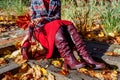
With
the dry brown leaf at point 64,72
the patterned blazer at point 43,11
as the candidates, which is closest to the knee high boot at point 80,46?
the dry brown leaf at point 64,72

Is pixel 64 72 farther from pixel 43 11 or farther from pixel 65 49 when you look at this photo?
pixel 43 11

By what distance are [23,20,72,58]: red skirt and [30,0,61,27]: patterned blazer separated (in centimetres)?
14

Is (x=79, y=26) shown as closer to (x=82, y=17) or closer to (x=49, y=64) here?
(x=82, y=17)

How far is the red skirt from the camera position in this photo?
12.8 ft

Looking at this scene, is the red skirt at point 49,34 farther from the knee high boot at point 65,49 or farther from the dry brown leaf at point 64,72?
the dry brown leaf at point 64,72

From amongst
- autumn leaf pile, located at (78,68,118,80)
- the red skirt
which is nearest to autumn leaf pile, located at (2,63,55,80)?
the red skirt

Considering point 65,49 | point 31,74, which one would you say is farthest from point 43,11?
point 31,74

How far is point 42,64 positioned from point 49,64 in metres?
0.10

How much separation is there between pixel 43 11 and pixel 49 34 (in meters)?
0.43

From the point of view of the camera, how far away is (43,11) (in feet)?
13.8

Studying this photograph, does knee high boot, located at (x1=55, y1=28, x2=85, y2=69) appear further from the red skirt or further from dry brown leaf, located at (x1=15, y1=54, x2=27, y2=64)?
dry brown leaf, located at (x1=15, y1=54, x2=27, y2=64)

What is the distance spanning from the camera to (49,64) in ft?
13.3

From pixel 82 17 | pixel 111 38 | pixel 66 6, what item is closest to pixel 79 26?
pixel 82 17

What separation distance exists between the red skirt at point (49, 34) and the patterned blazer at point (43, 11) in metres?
0.14
